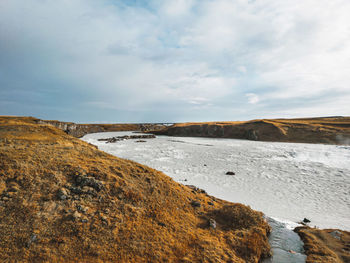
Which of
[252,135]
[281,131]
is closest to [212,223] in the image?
[252,135]

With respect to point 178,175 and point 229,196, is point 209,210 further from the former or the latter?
point 178,175

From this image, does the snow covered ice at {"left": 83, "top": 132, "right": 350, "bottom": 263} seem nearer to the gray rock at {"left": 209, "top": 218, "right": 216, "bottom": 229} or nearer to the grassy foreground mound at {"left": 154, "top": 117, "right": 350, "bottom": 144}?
the gray rock at {"left": 209, "top": 218, "right": 216, "bottom": 229}

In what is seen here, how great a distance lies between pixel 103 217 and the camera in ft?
14.6

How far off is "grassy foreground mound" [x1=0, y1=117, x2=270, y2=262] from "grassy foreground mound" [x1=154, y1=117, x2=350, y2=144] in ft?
124

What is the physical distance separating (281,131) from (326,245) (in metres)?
39.8

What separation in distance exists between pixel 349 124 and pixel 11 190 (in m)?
56.3

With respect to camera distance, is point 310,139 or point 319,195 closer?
point 319,195

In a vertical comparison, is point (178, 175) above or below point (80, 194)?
below

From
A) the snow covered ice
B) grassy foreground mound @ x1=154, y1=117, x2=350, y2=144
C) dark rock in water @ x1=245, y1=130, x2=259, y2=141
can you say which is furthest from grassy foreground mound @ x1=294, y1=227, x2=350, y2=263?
dark rock in water @ x1=245, y1=130, x2=259, y2=141

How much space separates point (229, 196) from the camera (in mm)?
10664

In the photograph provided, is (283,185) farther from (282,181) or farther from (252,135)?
(252,135)

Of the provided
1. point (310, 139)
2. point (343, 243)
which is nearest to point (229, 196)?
point (343, 243)

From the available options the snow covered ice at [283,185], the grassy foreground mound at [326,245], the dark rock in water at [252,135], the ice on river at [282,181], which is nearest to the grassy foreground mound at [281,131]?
the dark rock in water at [252,135]

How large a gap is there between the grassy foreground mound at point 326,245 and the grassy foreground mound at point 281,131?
35094mm
